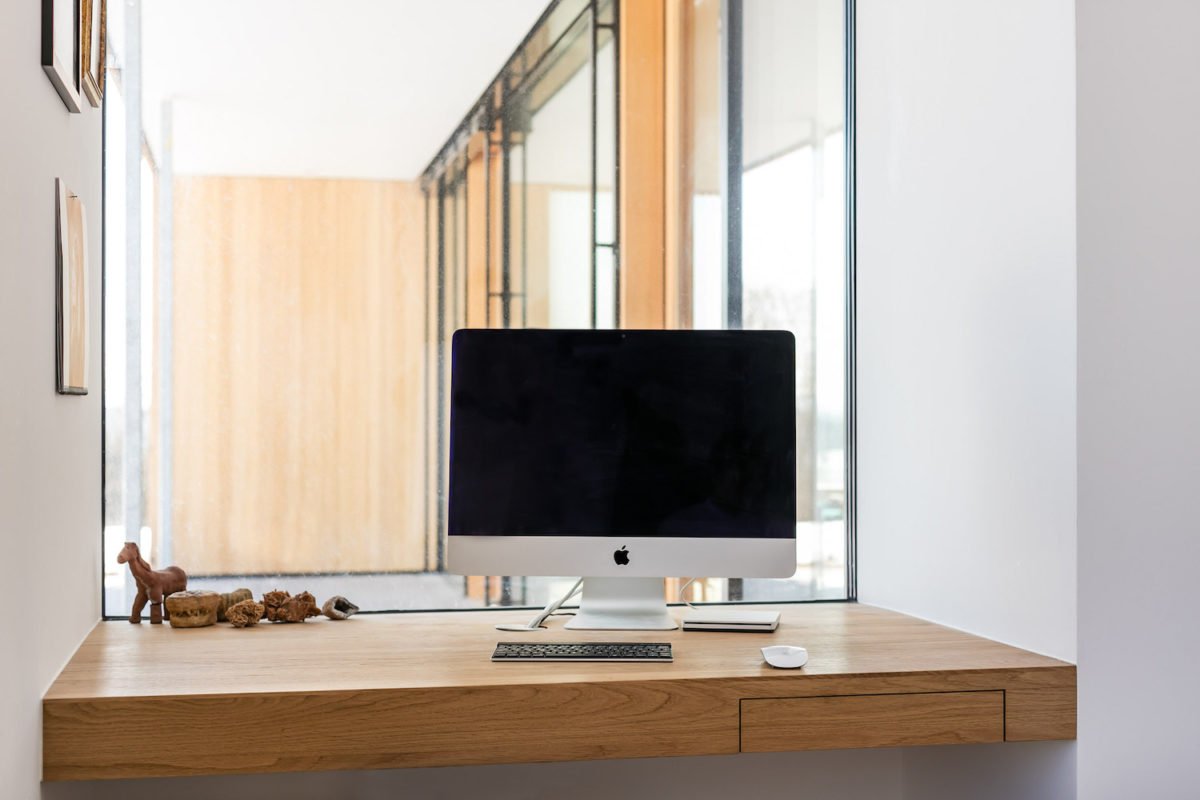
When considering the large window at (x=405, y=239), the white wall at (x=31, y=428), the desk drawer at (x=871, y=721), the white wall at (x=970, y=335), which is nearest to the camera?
the white wall at (x=31, y=428)

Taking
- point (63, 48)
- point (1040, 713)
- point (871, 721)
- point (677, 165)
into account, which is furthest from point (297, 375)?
point (1040, 713)

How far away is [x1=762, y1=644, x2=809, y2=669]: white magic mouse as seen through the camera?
5.43 ft

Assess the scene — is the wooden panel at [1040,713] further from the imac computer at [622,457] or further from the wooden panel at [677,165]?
the wooden panel at [677,165]

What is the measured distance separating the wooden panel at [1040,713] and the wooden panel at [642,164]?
1142mm

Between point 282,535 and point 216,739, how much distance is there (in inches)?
33.7

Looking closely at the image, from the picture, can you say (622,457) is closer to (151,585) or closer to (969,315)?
(969,315)

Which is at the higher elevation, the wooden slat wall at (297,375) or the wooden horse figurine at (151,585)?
the wooden slat wall at (297,375)

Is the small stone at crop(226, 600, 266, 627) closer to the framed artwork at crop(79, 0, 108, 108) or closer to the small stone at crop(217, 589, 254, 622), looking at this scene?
the small stone at crop(217, 589, 254, 622)

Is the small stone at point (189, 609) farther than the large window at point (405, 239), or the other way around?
the large window at point (405, 239)

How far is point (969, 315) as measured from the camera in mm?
2037

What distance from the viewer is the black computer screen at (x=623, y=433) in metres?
1.99

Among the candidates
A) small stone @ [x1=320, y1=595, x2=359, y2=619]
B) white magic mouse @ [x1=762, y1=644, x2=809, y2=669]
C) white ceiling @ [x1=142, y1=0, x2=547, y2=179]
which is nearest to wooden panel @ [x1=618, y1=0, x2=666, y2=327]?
white ceiling @ [x1=142, y1=0, x2=547, y2=179]

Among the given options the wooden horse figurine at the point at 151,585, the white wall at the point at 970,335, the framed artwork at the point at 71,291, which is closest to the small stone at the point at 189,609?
the wooden horse figurine at the point at 151,585

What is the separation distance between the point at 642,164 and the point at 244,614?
1315 mm
